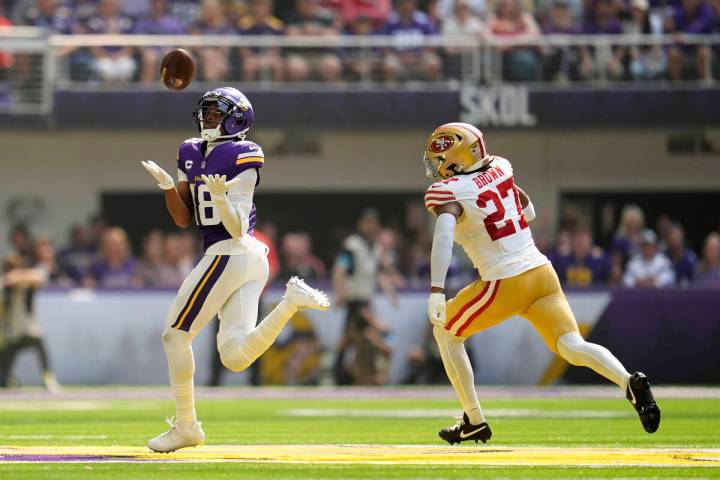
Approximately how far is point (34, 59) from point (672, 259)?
29.3 ft

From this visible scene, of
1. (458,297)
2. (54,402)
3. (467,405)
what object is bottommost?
(54,402)

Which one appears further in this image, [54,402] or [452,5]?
[452,5]

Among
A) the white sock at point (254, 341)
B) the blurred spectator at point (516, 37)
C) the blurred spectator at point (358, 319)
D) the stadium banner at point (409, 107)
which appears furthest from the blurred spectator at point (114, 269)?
the white sock at point (254, 341)

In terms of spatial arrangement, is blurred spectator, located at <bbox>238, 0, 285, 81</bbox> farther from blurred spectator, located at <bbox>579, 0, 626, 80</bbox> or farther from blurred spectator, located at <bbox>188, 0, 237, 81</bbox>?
blurred spectator, located at <bbox>579, 0, 626, 80</bbox>

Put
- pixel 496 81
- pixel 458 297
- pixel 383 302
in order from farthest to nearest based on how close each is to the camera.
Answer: pixel 496 81, pixel 383 302, pixel 458 297

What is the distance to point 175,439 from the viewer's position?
8.21 metres

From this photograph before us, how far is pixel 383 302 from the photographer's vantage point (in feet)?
58.2

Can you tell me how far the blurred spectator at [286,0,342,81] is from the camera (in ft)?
65.3

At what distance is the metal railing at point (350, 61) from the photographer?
19.5 m

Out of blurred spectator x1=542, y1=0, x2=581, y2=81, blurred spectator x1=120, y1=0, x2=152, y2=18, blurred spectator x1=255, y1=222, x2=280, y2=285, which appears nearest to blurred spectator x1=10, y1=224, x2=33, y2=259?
blurred spectator x1=255, y1=222, x2=280, y2=285

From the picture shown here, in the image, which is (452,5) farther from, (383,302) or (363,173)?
(383,302)

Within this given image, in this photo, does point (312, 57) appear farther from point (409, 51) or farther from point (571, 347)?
point (571, 347)

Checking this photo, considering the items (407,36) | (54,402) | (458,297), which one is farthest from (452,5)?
(458,297)

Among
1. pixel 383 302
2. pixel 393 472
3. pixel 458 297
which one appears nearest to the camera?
pixel 393 472
